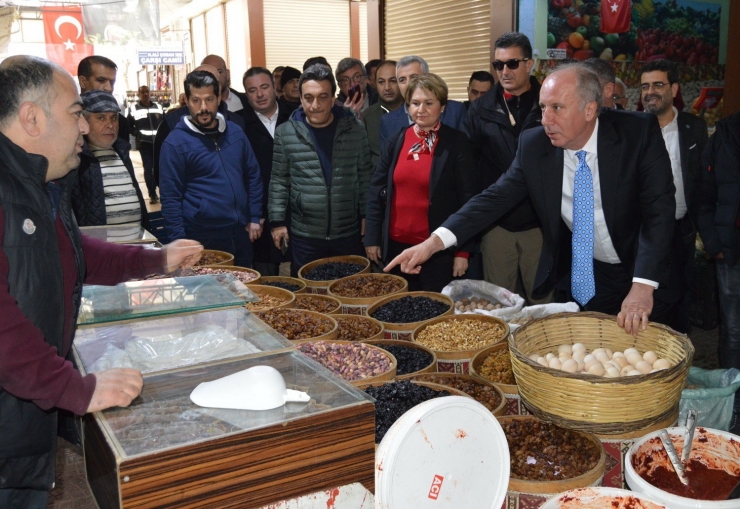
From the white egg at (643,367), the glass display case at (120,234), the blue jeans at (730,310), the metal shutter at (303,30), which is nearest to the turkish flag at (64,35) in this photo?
the metal shutter at (303,30)

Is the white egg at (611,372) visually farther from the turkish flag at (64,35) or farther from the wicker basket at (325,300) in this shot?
the turkish flag at (64,35)

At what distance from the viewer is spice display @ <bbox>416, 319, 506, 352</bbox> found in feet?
9.79

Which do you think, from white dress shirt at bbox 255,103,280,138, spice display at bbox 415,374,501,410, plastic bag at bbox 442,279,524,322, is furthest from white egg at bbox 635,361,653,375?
white dress shirt at bbox 255,103,280,138

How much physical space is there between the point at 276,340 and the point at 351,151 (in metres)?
2.77

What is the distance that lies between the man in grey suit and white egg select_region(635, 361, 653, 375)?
171 millimetres

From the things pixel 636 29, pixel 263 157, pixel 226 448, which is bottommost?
pixel 226 448

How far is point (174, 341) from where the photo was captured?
2004 millimetres

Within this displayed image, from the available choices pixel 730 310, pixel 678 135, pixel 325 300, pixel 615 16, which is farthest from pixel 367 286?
pixel 615 16

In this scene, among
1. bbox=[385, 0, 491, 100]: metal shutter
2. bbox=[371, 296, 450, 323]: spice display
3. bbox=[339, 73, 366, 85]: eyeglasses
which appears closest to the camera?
bbox=[371, 296, 450, 323]: spice display

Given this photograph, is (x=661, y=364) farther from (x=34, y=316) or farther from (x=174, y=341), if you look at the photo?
(x=34, y=316)

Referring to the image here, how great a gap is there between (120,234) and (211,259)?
29.5 inches

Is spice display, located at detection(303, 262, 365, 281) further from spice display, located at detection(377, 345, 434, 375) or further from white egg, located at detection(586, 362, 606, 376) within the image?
white egg, located at detection(586, 362, 606, 376)

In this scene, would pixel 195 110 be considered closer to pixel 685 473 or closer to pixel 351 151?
pixel 351 151

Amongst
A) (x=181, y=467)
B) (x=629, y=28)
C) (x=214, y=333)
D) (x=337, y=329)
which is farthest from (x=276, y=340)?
(x=629, y=28)
